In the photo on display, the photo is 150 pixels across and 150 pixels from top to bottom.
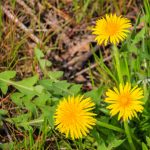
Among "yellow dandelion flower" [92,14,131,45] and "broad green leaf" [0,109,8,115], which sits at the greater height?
"yellow dandelion flower" [92,14,131,45]

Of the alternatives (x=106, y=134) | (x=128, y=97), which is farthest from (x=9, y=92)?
(x=128, y=97)

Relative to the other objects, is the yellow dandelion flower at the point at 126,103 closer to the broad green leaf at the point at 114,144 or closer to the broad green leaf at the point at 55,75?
the broad green leaf at the point at 114,144

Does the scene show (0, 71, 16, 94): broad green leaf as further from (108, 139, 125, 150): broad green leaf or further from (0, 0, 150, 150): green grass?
(108, 139, 125, 150): broad green leaf

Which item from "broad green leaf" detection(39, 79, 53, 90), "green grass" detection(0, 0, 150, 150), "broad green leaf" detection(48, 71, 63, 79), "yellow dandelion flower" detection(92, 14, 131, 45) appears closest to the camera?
"yellow dandelion flower" detection(92, 14, 131, 45)

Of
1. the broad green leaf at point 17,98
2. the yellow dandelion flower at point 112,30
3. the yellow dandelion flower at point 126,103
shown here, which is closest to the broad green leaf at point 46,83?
the broad green leaf at point 17,98

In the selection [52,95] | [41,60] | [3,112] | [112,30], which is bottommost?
[3,112]

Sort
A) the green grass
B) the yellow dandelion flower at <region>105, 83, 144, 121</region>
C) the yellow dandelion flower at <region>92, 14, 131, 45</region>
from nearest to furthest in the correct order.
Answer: the yellow dandelion flower at <region>105, 83, 144, 121</region> < the yellow dandelion flower at <region>92, 14, 131, 45</region> < the green grass

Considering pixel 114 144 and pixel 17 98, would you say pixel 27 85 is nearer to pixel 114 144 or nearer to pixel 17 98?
pixel 17 98

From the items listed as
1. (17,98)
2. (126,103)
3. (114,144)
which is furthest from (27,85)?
(126,103)

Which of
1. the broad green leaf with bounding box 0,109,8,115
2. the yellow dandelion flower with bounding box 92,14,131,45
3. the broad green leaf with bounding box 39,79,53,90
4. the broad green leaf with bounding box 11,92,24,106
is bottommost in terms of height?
the broad green leaf with bounding box 0,109,8,115

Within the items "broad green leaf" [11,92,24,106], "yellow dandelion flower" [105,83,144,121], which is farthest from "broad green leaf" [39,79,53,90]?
"yellow dandelion flower" [105,83,144,121]
